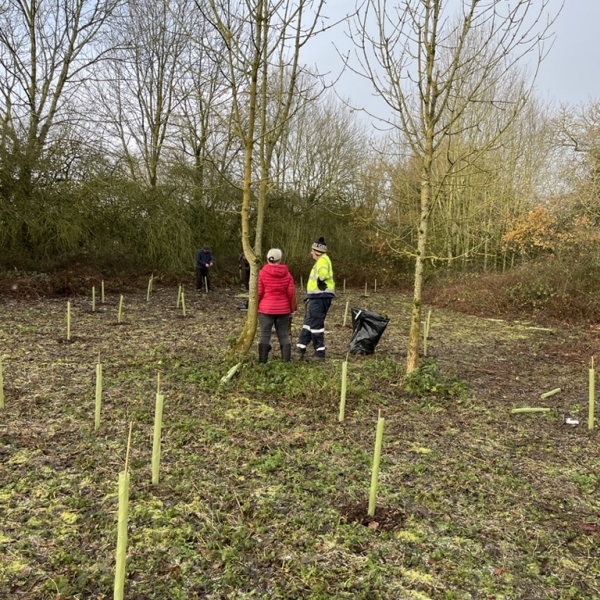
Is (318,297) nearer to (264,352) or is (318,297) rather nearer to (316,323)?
(316,323)

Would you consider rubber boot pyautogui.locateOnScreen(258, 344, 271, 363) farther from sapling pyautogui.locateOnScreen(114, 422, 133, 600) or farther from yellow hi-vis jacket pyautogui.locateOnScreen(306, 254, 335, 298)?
sapling pyautogui.locateOnScreen(114, 422, 133, 600)

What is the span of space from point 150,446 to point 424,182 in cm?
381

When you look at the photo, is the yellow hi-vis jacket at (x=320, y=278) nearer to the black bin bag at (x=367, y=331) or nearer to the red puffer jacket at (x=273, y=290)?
the red puffer jacket at (x=273, y=290)

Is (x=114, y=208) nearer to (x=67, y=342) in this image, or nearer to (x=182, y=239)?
(x=182, y=239)

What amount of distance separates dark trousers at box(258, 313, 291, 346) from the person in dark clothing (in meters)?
8.61

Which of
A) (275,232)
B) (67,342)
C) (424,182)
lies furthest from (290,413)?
(275,232)

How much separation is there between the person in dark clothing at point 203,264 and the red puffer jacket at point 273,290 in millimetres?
8630

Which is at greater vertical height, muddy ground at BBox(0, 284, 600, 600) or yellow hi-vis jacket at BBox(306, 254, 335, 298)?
yellow hi-vis jacket at BBox(306, 254, 335, 298)

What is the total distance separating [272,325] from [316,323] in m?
0.81

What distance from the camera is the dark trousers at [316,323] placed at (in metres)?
6.53

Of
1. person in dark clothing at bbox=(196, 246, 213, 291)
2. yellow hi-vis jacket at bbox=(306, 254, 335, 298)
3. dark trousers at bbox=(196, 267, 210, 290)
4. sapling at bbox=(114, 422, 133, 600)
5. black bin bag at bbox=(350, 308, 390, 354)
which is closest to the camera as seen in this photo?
sapling at bbox=(114, 422, 133, 600)

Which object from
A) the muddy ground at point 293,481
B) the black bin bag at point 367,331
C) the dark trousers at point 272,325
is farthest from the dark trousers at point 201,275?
the dark trousers at point 272,325

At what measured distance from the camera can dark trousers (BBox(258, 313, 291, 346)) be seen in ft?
19.3

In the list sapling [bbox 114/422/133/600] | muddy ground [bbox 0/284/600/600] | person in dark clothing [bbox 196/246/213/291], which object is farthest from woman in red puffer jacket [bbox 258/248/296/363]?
person in dark clothing [bbox 196/246/213/291]
